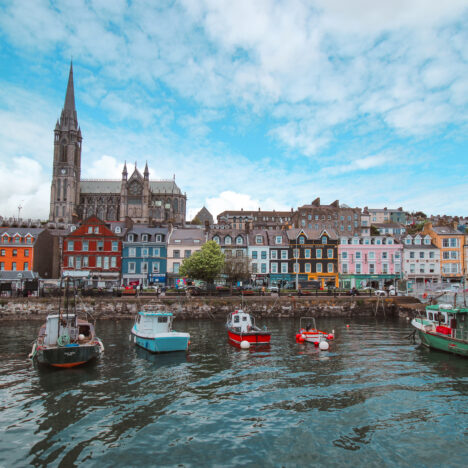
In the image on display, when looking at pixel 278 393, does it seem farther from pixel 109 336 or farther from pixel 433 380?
pixel 109 336

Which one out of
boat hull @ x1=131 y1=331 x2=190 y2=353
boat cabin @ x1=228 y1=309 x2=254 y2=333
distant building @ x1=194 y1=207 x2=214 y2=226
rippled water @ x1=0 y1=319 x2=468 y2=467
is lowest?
rippled water @ x1=0 y1=319 x2=468 y2=467

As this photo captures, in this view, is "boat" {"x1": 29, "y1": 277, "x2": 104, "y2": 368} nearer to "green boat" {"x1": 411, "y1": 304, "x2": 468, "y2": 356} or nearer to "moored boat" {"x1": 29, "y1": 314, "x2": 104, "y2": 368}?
"moored boat" {"x1": 29, "y1": 314, "x2": 104, "y2": 368}

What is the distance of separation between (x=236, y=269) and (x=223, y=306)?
10884 mm

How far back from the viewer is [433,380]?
19328 millimetres

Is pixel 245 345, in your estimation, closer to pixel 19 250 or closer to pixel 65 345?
pixel 65 345

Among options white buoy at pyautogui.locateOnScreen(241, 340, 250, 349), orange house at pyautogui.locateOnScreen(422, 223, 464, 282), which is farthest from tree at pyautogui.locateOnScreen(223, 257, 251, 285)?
orange house at pyautogui.locateOnScreen(422, 223, 464, 282)

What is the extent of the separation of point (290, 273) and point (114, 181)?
4821 inches

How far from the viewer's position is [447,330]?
2675cm

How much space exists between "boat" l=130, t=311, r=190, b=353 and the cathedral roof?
137 m

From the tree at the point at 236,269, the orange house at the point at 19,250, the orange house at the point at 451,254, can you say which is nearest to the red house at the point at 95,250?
the orange house at the point at 19,250

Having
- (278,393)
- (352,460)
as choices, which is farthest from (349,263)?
→ (352,460)

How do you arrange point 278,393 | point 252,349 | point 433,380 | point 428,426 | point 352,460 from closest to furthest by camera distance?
point 352,460, point 428,426, point 278,393, point 433,380, point 252,349

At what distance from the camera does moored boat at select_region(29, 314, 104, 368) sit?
21.3 meters

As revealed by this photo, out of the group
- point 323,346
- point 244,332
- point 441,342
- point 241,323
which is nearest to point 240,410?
point 244,332
